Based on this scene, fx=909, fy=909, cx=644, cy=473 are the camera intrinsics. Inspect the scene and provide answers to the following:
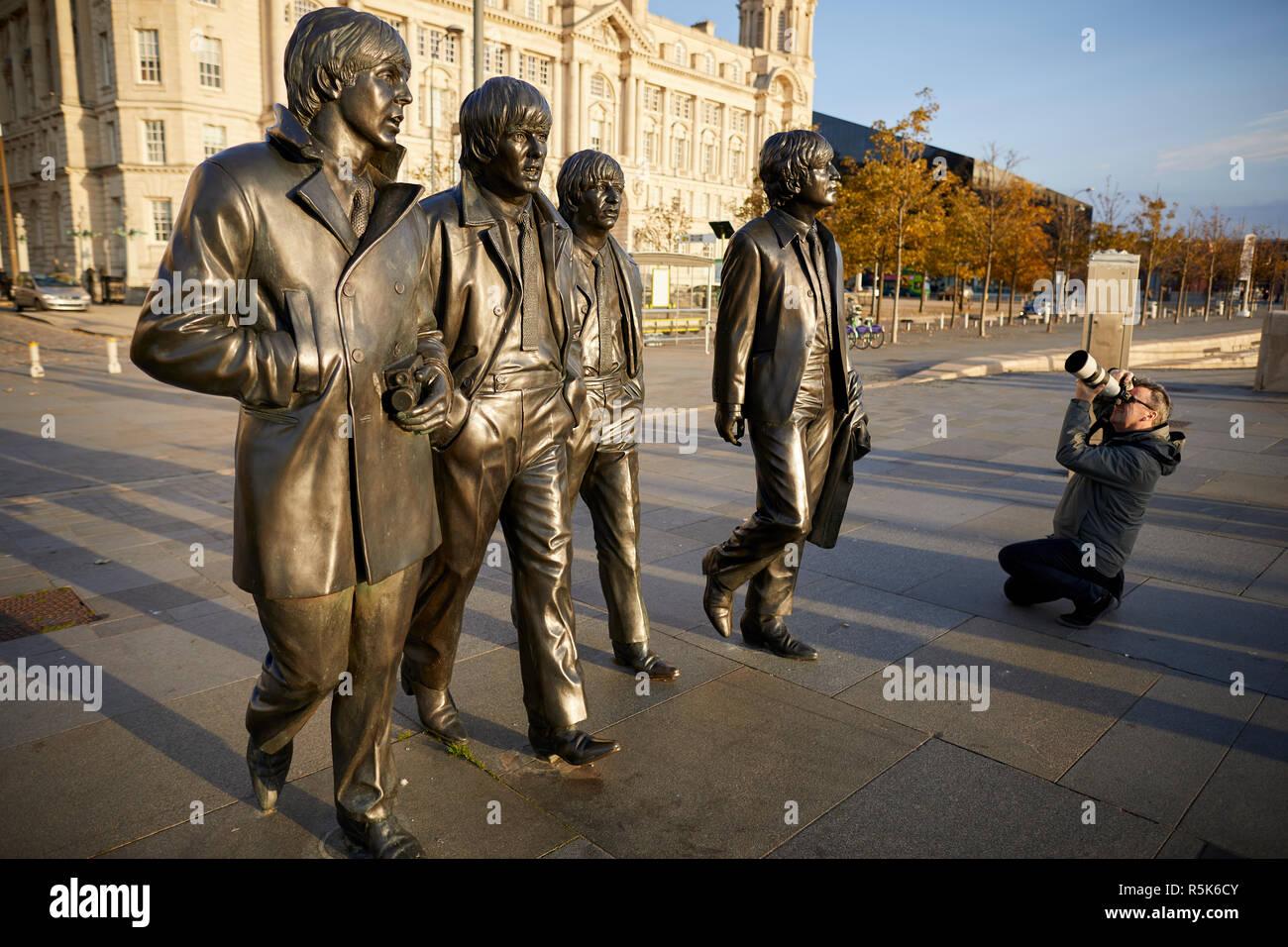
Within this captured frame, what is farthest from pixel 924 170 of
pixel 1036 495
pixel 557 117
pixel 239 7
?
pixel 557 117

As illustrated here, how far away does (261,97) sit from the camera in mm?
49344

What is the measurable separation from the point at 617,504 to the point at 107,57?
56.6m

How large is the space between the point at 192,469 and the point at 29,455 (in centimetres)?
182

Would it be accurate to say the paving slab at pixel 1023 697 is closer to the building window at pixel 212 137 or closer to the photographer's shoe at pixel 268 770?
the photographer's shoe at pixel 268 770

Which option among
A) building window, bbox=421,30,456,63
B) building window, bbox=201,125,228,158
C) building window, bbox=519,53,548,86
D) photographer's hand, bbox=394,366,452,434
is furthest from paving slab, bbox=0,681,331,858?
building window, bbox=519,53,548,86

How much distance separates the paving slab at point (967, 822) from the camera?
2820mm

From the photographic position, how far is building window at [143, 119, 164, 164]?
155ft

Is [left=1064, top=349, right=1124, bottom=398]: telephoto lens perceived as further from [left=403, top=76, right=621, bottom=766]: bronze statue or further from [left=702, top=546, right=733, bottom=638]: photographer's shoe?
[left=403, top=76, right=621, bottom=766]: bronze statue

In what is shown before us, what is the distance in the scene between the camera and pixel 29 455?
8898 mm

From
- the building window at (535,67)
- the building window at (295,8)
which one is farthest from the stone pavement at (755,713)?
the building window at (535,67)

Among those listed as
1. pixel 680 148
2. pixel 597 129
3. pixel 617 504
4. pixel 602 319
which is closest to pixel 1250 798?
pixel 617 504

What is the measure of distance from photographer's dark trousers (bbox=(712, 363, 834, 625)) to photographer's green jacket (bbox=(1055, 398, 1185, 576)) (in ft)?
4.55

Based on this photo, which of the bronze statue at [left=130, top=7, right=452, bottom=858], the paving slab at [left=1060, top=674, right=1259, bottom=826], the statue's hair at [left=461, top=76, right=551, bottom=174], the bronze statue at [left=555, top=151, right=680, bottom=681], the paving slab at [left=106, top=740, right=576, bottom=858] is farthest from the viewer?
the bronze statue at [left=555, top=151, right=680, bottom=681]

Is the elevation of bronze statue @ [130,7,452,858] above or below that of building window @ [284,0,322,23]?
below
